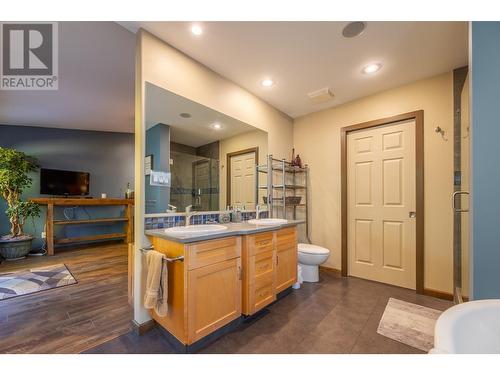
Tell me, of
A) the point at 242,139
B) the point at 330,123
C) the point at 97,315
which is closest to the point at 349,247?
the point at 330,123

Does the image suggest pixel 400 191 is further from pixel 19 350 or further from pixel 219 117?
pixel 19 350

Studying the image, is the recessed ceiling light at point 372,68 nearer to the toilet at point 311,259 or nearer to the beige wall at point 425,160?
the beige wall at point 425,160

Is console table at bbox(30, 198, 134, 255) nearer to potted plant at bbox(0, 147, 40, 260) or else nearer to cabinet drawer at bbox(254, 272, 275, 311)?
potted plant at bbox(0, 147, 40, 260)

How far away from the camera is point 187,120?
208 cm

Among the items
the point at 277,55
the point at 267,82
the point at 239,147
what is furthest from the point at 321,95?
the point at 239,147

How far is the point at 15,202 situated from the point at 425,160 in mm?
5835

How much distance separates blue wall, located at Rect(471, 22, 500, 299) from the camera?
1165 mm

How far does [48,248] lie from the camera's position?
11.8 ft

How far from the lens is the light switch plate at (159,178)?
1.72 metres

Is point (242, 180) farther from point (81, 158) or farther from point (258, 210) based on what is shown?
point (81, 158)

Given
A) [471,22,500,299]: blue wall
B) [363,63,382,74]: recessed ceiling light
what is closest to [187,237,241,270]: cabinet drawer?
[471,22,500,299]: blue wall

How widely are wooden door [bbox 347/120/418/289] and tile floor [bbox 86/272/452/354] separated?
315 millimetres

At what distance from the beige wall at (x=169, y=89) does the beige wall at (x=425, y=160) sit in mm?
1084

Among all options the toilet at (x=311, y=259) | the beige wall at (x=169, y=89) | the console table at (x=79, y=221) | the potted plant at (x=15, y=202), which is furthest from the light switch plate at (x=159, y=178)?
the potted plant at (x=15, y=202)
